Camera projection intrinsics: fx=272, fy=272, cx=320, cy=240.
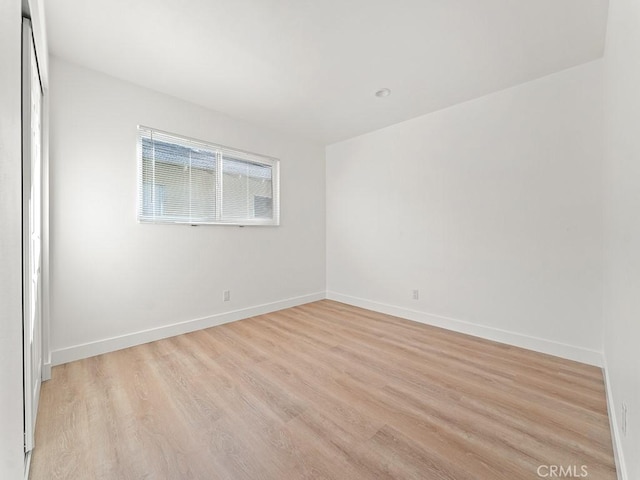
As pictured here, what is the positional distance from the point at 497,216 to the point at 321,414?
2517mm

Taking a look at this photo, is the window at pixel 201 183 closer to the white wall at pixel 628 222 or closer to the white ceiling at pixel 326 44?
the white ceiling at pixel 326 44

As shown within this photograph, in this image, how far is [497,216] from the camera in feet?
9.21

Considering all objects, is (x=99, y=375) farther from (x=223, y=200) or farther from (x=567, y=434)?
(x=567, y=434)

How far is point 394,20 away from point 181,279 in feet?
9.92

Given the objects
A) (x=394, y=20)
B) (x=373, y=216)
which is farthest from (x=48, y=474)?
(x=373, y=216)

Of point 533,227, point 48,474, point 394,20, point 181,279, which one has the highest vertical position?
point 394,20

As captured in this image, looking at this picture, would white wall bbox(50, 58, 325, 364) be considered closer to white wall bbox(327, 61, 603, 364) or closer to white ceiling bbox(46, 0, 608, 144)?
white ceiling bbox(46, 0, 608, 144)

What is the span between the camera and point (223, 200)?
3340 millimetres

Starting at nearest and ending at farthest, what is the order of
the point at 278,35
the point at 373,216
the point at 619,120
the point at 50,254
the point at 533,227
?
1. the point at 619,120
2. the point at 278,35
3. the point at 50,254
4. the point at 533,227
5. the point at 373,216

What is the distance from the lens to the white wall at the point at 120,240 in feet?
7.56

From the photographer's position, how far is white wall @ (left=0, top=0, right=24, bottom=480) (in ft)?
2.01

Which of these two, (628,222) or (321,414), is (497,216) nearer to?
(628,222)

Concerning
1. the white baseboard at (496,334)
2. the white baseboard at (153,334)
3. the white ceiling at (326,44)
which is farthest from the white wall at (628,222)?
the white baseboard at (153,334)

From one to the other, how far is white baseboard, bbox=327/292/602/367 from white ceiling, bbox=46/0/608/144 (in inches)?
96.8
